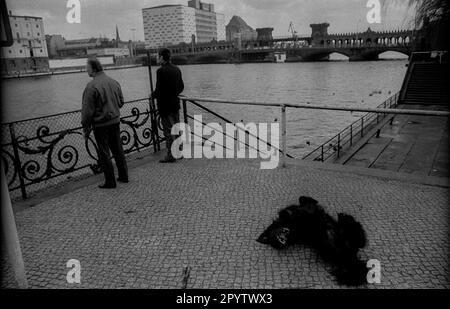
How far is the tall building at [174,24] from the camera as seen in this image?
170 meters

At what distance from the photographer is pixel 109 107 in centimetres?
541

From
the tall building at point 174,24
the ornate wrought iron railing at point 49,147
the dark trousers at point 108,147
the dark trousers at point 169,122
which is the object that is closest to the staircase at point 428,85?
the ornate wrought iron railing at point 49,147

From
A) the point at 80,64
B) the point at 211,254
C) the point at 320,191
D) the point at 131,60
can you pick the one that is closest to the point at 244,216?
the point at 211,254

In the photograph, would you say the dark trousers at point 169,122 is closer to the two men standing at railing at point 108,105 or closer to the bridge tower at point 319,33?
the two men standing at railing at point 108,105

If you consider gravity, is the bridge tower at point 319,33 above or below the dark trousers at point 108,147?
above

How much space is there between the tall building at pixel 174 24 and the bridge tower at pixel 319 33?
6294 cm

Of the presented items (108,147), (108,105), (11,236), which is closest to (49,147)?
(108,147)

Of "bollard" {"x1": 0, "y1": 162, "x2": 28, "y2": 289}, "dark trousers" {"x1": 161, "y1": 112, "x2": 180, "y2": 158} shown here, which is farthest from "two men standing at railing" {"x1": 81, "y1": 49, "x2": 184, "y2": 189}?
"bollard" {"x1": 0, "y1": 162, "x2": 28, "y2": 289}

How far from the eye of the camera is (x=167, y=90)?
6566mm

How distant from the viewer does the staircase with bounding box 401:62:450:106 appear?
2491 centimetres

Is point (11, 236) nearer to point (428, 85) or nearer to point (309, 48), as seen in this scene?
point (428, 85)

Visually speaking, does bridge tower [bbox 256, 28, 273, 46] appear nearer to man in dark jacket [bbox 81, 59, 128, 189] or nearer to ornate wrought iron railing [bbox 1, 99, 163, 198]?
ornate wrought iron railing [bbox 1, 99, 163, 198]

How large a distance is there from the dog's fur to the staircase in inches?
973
